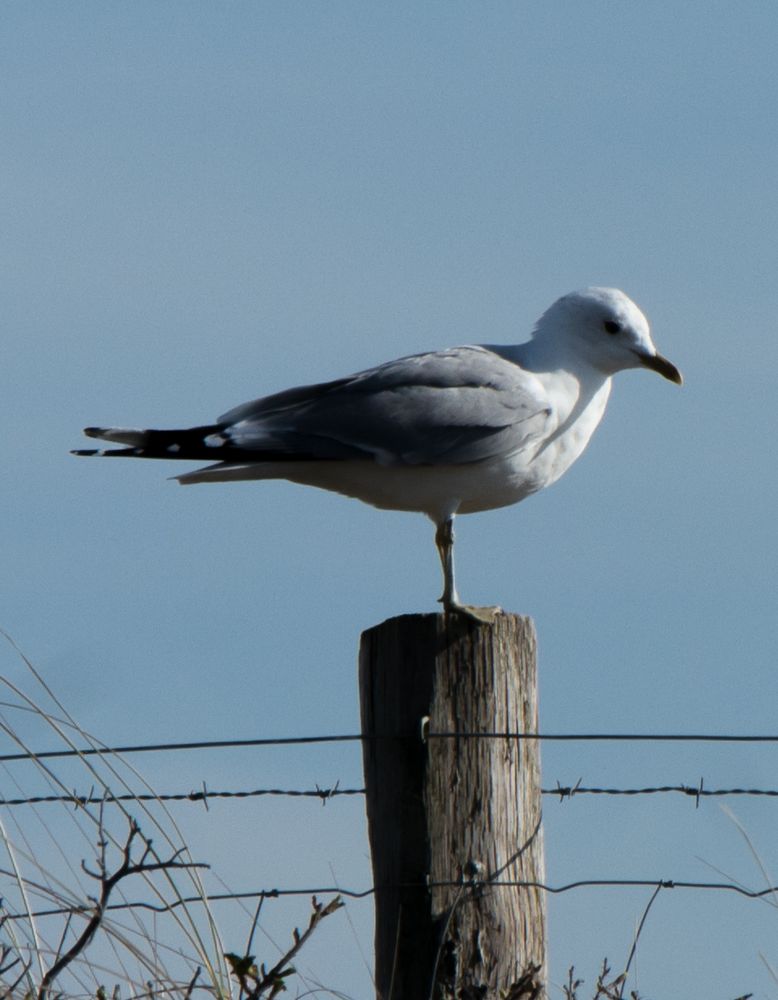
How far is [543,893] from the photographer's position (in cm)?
415

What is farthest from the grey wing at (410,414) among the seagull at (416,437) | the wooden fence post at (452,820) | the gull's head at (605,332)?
the wooden fence post at (452,820)

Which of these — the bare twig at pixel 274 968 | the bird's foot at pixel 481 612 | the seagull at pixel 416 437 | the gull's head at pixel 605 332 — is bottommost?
the bare twig at pixel 274 968

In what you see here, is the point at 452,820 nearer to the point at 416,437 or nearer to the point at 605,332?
the point at 416,437

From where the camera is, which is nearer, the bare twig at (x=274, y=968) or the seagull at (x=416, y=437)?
the bare twig at (x=274, y=968)

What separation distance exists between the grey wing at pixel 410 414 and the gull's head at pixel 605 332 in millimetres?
450

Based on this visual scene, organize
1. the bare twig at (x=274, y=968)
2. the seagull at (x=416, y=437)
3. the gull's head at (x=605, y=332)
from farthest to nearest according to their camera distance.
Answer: the gull's head at (x=605, y=332) → the seagull at (x=416, y=437) → the bare twig at (x=274, y=968)

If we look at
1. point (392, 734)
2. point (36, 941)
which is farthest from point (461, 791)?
point (36, 941)

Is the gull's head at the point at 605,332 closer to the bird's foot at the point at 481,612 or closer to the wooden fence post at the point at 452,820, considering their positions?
the bird's foot at the point at 481,612

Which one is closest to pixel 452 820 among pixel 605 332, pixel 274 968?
pixel 274 968

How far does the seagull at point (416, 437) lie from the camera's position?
5777 millimetres

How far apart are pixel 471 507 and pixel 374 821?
2.01 metres

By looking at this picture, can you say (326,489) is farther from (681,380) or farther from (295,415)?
(681,380)

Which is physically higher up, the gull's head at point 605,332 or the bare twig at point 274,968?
the gull's head at point 605,332

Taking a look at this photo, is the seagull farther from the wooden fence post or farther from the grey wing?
the wooden fence post
